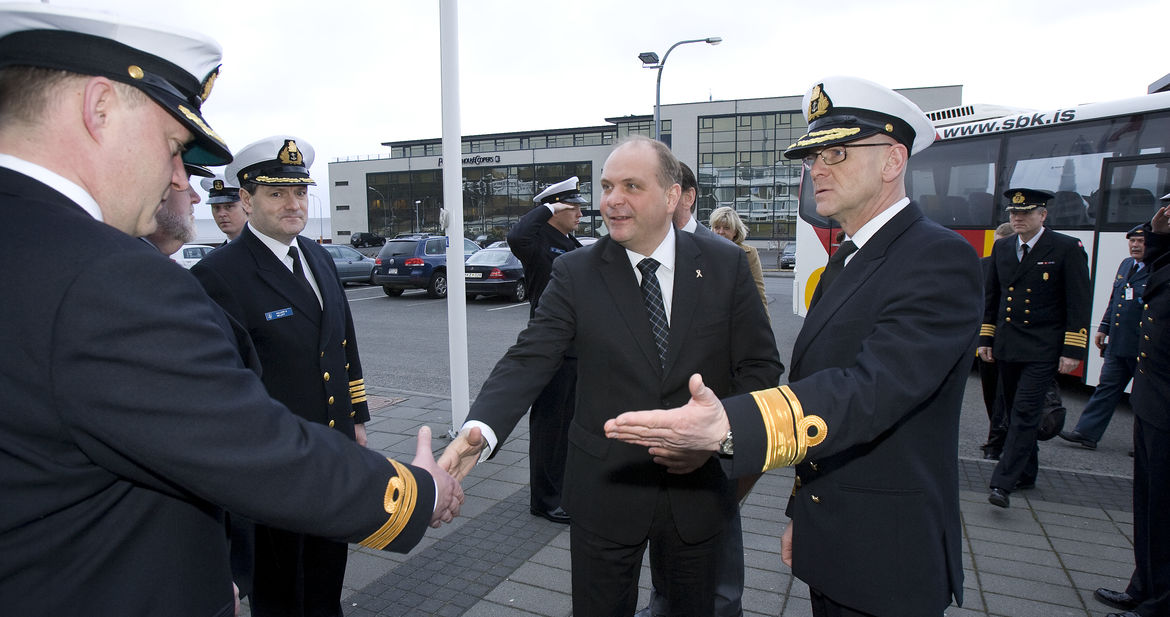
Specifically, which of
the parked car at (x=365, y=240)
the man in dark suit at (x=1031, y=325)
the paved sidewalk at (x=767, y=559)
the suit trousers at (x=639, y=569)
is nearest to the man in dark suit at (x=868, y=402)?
the suit trousers at (x=639, y=569)

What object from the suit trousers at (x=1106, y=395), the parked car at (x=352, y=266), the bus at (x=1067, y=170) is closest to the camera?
the suit trousers at (x=1106, y=395)

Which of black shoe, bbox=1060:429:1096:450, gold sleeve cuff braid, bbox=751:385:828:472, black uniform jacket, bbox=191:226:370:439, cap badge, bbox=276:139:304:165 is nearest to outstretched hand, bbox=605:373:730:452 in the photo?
gold sleeve cuff braid, bbox=751:385:828:472

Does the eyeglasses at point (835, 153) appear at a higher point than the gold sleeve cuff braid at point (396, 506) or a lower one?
higher

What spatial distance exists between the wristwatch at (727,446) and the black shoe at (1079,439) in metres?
6.16

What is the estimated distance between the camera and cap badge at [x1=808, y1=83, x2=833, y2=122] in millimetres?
2096

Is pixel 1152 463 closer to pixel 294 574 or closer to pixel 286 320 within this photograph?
pixel 294 574

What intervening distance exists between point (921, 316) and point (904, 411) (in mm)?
255

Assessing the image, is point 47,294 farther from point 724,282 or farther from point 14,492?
point 724,282

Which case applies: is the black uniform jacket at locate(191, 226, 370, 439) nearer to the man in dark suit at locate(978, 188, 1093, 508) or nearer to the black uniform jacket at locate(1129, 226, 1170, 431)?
the black uniform jacket at locate(1129, 226, 1170, 431)

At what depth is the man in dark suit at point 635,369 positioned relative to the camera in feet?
7.77

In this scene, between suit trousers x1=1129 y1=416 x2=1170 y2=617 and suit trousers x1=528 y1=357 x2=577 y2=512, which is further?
suit trousers x1=528 y1=357 x2=577 y2=512

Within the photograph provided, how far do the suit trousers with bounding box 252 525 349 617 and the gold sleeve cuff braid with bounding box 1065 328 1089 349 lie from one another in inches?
198

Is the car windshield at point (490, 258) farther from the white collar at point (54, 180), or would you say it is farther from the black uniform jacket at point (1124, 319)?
the white collar at point (54, 180)

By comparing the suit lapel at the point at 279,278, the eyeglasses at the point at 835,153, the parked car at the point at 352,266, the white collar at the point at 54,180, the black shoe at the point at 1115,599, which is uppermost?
the eyeglasses at the point at 835,153
